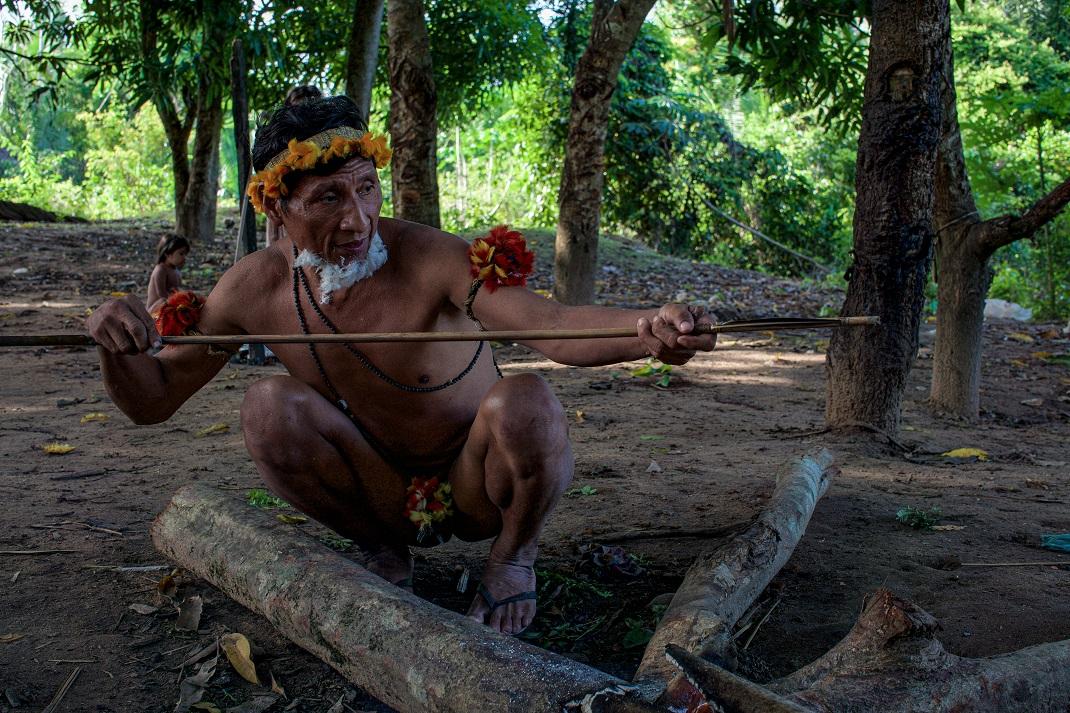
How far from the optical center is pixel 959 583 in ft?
9.12

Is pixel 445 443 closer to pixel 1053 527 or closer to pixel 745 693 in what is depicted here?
pixel 745 693

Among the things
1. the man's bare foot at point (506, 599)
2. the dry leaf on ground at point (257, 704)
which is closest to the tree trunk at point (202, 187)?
the man's bare foot at point (506, 599)

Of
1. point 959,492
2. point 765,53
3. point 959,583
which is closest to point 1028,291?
point 765,53

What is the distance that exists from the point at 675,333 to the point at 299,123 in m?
1.30

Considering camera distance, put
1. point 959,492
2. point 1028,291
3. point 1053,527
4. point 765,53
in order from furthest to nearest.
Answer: point 1028,291 < point 765,53 < point 959,492 < point 1053,527

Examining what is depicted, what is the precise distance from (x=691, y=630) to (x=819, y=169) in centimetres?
1631

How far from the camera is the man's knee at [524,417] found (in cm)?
255

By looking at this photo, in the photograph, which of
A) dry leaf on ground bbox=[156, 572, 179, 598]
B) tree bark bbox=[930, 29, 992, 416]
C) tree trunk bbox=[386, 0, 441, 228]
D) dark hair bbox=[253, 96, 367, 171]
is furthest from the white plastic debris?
dry leaf on ground bbox=[156, 572, 179, 598]

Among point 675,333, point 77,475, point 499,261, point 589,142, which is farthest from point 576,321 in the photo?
point 589,142

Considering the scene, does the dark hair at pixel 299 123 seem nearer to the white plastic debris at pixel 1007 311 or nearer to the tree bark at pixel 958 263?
the tree bark at pixel 958 263

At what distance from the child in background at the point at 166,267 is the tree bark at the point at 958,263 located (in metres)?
5.34

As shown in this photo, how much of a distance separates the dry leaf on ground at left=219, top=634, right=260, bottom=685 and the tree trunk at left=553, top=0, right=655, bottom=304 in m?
5.70

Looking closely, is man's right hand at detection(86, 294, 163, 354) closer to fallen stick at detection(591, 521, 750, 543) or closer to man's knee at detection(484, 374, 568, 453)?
man's knee at detection(484, 374, 568, 453)

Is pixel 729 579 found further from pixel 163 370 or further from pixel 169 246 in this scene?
pixel 169 246
